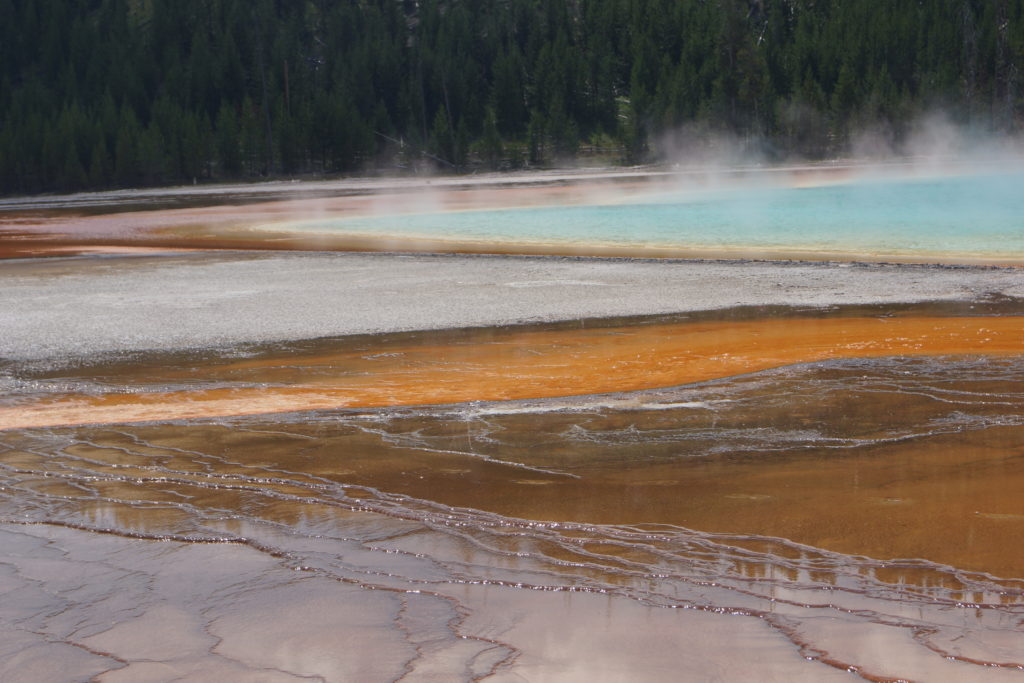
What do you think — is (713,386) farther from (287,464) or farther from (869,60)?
(869,60)

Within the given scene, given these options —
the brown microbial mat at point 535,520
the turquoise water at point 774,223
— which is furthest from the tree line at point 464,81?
the brown microbial mat at point 535,520

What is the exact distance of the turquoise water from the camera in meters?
21.8

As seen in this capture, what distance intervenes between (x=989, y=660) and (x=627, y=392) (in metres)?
5.13

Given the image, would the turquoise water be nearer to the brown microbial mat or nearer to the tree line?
the brown microbial mat

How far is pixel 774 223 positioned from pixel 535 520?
72.0 feet

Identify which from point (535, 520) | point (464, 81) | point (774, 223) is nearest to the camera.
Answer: point (535, 520)

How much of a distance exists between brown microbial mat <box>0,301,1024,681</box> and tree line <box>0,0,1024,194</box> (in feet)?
223

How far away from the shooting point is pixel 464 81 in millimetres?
90938

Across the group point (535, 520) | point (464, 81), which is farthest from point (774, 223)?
point (464, 81)

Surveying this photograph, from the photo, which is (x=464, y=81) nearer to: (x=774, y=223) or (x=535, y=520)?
(x=774, y=223)

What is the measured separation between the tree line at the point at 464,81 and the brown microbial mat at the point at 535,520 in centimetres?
6806

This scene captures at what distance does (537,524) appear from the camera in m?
5.91

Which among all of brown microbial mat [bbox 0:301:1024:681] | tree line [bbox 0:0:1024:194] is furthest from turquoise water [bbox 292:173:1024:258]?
tree line [bbox 0:0:1024:194]

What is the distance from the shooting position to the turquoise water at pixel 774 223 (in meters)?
21.8
